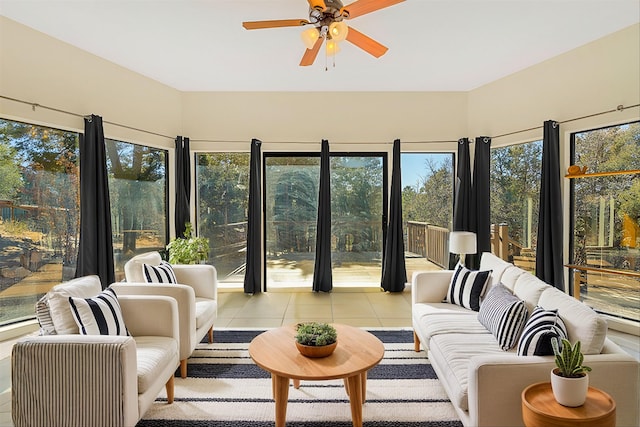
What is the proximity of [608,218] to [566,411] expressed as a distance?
3168 mm

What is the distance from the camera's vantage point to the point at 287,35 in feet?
11.7

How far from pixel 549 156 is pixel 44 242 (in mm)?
5586

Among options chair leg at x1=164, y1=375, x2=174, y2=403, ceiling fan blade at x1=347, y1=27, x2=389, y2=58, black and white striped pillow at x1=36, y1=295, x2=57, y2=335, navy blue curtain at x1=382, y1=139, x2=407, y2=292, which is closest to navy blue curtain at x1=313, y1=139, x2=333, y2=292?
navy blue curtain at x1=382, y1=139, x2=407, y2=292

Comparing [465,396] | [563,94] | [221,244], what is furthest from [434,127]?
[465,396]

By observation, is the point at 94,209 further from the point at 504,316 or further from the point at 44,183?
the point at 504,316

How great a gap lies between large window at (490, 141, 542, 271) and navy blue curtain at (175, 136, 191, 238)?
14.4 ft

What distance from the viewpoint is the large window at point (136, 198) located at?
4.54 metres

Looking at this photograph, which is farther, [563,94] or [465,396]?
[563,94]

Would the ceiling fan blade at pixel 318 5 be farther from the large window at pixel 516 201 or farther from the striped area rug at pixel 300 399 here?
the large window at pixel 516 201

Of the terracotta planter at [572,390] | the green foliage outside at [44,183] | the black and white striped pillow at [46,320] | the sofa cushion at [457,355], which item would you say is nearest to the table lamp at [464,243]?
the sofa cushion at [457,355]

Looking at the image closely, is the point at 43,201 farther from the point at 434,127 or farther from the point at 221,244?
the point at 434,127

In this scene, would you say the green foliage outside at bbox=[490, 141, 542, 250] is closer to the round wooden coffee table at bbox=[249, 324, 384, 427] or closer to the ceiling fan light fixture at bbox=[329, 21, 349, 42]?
the round wooden coffee table at bbox=[249, 324, 384, 427]

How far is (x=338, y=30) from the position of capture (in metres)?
2.39

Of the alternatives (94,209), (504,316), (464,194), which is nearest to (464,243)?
(464,194)
